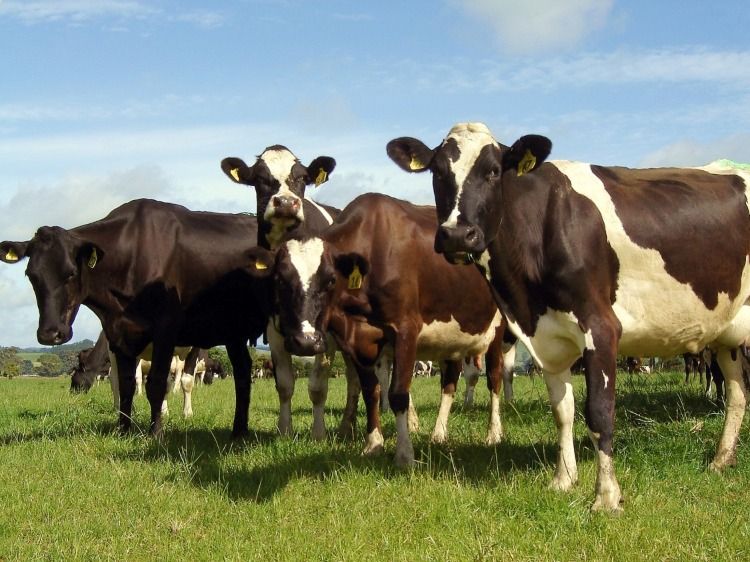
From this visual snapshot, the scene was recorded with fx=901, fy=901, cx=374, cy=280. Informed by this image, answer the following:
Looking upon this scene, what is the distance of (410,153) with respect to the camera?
7.30 metres

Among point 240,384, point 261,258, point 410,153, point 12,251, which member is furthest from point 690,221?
point 12,251

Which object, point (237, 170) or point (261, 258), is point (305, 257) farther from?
point (237, 170)

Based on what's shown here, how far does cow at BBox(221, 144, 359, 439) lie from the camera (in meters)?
9.30

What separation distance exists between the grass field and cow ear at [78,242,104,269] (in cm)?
194

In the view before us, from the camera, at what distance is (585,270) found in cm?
668

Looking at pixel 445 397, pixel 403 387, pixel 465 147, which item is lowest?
pixel 445 397

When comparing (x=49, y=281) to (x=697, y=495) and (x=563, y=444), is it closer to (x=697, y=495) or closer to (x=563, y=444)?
(x=563, y=444)

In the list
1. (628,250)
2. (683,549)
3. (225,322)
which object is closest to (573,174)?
(628,250)

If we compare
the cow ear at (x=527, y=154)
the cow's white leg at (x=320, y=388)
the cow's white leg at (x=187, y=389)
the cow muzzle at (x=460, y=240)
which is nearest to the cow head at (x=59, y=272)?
the cow's white leg at (x=320, y=388)

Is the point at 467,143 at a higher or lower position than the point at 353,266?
higher

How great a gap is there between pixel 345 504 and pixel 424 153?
281 centimetres

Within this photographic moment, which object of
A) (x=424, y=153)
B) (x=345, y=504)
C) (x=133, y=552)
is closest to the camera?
(x=133, y=552)

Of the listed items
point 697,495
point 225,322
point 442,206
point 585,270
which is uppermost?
point 442,206

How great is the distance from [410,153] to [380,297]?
186 centimetres
